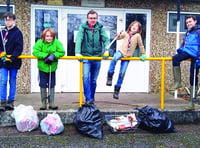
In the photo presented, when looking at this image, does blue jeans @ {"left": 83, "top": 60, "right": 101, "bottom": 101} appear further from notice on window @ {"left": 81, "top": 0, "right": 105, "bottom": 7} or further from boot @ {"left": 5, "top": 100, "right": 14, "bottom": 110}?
notice on window @ {"left": 81, "top": 0, "right": 105, "bottom": 7}

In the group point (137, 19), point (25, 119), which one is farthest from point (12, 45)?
point (137, 19)

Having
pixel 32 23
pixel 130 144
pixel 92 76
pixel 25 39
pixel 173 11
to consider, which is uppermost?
pixel 173 11

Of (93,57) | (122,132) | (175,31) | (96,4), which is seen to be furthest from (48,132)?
(175,31)

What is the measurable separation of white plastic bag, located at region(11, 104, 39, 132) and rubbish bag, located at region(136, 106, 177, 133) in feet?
5.89

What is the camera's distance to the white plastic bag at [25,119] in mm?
4109

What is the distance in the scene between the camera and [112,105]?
5.15 meters

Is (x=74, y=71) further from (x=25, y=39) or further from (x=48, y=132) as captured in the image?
(x=48, y=132)

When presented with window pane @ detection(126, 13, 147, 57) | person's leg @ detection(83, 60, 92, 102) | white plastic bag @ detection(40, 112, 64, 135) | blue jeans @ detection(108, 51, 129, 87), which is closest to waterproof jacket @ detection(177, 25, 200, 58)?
blue jeans @ detection(108, 51, 129, 87)

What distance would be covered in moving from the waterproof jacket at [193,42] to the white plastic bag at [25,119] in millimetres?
2847

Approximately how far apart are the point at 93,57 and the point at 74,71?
223 centimetres

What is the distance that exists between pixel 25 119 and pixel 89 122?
1.02 m

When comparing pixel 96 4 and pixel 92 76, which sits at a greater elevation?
pixel 96 4

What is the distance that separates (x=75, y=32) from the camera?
6.68 metres

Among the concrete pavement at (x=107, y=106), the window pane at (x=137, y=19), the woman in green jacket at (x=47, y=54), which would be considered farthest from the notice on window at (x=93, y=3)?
the woman in green jacket at (x=47, y=54)
